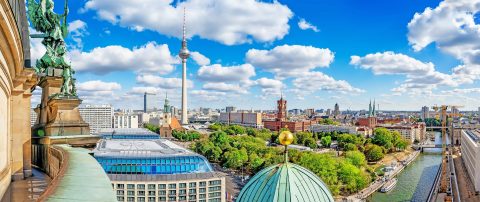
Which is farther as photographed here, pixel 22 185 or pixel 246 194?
pixel 22 185

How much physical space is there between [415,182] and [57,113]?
230 ft

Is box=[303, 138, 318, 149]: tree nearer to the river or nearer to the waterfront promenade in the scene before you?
the waterfront promenade

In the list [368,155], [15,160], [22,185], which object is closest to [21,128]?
[15,160]

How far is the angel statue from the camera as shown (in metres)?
12.6

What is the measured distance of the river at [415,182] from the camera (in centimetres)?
5634

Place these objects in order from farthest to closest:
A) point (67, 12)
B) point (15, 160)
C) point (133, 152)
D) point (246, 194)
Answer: point (133, 152), point (67, 12), point (15, 160), point (246, 194)

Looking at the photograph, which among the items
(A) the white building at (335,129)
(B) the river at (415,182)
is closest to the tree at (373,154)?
(B) the river at (415,182)

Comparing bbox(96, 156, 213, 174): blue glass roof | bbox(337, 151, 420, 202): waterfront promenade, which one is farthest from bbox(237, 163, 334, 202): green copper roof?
bbox(337, 151, 420, 202): waterfront promenade

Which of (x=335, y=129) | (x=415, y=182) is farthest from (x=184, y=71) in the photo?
(x=415, y=182)

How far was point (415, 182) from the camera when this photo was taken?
228 feet

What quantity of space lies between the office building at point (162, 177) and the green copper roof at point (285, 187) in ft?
107

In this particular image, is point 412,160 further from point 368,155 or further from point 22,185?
point 22,185

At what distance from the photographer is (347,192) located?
5656 centimetres

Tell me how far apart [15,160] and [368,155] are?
91156 millimetres
